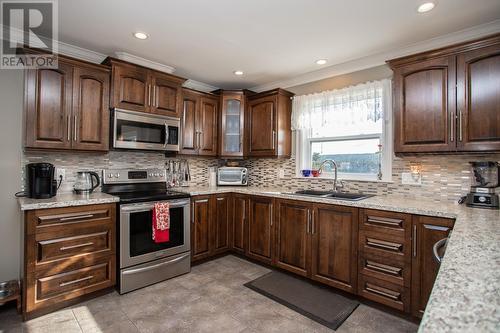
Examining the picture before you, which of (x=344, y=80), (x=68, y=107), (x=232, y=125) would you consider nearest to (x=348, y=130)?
(x=344, y=80)

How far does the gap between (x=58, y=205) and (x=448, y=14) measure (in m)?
3.44

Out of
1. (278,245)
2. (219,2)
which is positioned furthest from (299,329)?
(219,2)

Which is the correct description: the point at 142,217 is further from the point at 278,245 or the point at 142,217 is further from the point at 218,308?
the point at 278,245

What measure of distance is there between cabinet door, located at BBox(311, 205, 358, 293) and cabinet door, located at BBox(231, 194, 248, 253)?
3.20ft

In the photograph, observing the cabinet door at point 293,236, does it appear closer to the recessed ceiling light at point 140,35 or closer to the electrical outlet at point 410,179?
the electrical outlet at point 410,179

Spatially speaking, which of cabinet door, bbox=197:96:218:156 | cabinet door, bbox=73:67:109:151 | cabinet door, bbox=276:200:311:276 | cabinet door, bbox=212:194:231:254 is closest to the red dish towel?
cabinet door, bbox=212:194:231:254

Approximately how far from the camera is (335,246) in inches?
96.2

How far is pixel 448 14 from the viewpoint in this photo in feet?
6.69

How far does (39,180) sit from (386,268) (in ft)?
10.1

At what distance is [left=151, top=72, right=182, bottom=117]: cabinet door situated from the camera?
2.95 m

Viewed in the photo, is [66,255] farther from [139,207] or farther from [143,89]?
[143,89]

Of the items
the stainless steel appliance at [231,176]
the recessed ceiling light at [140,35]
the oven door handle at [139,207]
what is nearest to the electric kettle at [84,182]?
the oven door handle at [139,207]

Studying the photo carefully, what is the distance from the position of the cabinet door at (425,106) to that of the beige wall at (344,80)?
408 millimetres

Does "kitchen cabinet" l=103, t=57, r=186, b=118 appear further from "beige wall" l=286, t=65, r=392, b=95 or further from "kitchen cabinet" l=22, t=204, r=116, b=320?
"beige wall" l=286, t=65, r=392, b=95
